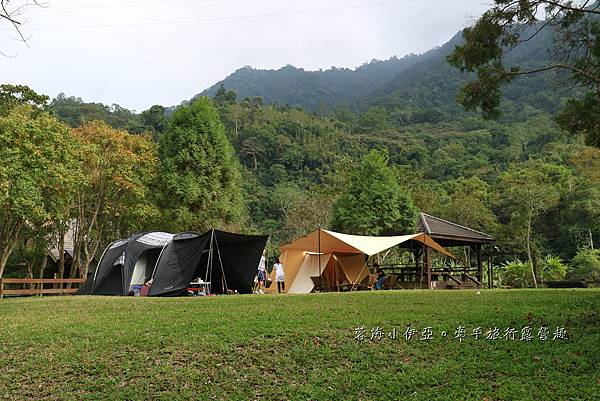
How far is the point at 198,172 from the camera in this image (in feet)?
72.5

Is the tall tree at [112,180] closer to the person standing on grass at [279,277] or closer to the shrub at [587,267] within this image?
the person standing on grass at [279,277]

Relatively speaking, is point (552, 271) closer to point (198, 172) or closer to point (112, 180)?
point (198, 172)

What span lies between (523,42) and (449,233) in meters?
13.8

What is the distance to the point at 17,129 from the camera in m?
15.4

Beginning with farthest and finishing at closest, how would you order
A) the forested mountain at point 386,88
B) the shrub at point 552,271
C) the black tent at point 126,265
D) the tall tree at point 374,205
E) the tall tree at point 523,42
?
the forested mountain at point 386,88, the shrub at point 552,271, the tall tree at point 374,205, the black tent at point 126,265, the tall tree at point 523,42

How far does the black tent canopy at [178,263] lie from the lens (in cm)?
1470

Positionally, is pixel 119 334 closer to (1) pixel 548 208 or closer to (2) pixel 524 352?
(2) pixel 524 352

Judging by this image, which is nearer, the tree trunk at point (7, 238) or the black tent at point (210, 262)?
the black tent at point (210, 262)

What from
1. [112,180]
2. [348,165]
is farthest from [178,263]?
[348,165]

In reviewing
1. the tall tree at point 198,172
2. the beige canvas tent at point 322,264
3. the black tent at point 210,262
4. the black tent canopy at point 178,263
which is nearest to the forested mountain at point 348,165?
the tall tree at point 198,172

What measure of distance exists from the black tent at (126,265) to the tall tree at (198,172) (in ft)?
16.0

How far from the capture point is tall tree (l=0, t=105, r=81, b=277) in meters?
14.9

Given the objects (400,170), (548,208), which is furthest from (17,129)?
(548,208)

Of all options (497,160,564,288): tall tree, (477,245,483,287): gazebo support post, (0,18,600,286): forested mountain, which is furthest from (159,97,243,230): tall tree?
(497,160,564,288): tall tree
